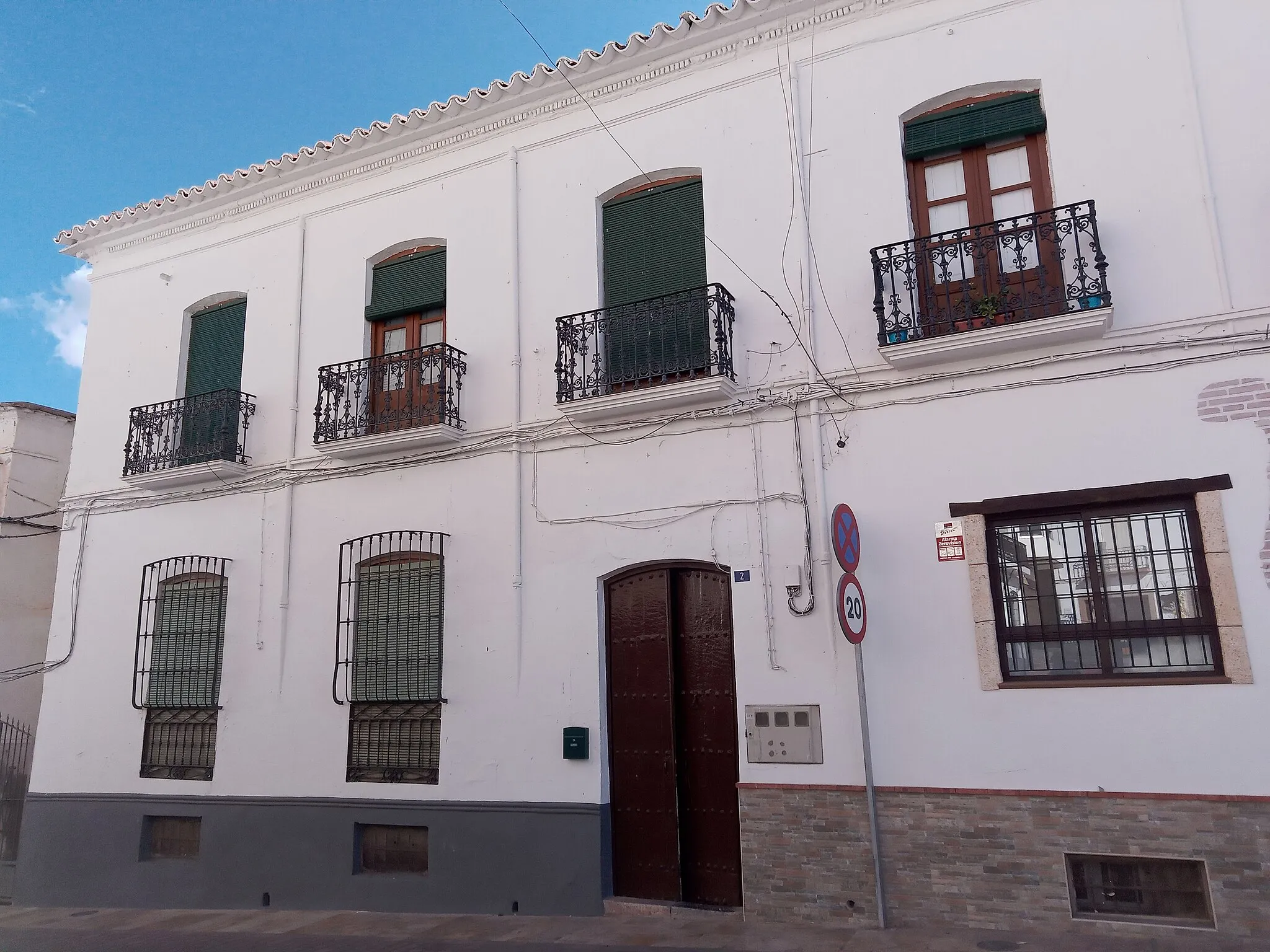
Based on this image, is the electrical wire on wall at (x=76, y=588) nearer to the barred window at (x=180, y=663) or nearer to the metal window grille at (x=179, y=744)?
the barred window at (x=180, y=663)

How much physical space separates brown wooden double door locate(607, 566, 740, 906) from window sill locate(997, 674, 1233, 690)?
2142 mm

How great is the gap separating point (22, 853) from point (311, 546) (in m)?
4.85

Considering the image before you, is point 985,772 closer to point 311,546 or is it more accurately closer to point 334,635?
point 334,635

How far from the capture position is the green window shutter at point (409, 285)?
9695mm

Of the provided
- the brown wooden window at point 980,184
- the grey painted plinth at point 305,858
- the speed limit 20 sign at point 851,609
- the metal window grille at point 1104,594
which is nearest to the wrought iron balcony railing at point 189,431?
the grey painted plinth at point 305,858

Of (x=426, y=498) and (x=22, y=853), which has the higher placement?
(x=426, y=498)

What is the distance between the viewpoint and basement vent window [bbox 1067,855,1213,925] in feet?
19.6

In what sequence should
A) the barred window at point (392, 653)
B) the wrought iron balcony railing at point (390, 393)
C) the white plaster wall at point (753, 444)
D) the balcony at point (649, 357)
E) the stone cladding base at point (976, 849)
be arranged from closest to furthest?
the stone cladding base at point (976, 849)
the white plaster wall at point (753, 444)
the balcony at point (649, 357)
the barred window at point (392, 653)
the wrought iron balcony railing at point (390, 393)

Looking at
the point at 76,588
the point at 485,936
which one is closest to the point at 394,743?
the point at 485,936

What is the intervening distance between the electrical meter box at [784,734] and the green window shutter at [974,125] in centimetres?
450

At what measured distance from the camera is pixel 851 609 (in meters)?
6.39

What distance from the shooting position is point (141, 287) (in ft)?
38.1

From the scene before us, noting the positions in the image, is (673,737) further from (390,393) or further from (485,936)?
(390,393)

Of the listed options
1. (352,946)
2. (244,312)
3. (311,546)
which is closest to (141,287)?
(244,312)
